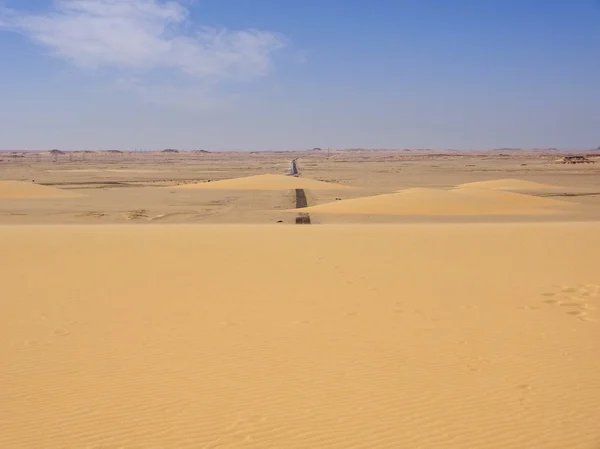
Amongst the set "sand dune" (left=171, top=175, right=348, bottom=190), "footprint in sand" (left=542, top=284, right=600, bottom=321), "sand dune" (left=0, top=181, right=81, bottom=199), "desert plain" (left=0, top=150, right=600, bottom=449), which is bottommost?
"footprint in sand" (left=542, top=284, right=600, bottom=321)

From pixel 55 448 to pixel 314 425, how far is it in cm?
203

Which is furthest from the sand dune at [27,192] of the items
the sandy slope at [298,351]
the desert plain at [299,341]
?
the sandy slope at [298,351]

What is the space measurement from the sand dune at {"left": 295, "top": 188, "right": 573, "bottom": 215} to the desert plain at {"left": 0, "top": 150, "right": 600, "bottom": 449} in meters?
11.1

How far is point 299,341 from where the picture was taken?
280 inches

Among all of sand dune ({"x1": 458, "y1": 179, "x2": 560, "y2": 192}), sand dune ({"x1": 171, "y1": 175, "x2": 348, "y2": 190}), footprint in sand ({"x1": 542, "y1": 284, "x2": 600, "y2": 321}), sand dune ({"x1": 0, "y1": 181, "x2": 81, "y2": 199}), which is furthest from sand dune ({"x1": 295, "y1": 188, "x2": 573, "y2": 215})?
footprint in sand ({"x1": 542, "y1": 284, "x2": 600, "y2": 321})

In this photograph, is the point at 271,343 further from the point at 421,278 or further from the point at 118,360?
the point at 421,278

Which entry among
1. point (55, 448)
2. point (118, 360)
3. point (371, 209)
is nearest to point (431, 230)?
point (371, 209)

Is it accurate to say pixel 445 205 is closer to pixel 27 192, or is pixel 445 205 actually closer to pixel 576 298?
pixel 576 298

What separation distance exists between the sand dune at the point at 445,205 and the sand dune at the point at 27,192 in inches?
616

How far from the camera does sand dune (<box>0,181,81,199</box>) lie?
33531 millimetres

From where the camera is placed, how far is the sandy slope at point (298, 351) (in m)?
4.85

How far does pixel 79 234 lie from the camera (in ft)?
54.1

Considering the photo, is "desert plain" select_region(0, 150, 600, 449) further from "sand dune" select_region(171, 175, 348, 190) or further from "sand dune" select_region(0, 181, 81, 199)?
"sand dune" select_region(171, 175, 348, 190)

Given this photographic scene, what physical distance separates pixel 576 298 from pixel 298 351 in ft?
16.8
